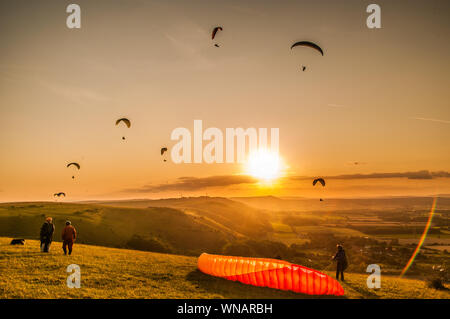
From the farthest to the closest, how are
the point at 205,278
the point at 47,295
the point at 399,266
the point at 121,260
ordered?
1. the point at 399,266
2. the point at 121,260
3. the point at 205,278
4. the point at 47,295

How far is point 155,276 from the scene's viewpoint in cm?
2027

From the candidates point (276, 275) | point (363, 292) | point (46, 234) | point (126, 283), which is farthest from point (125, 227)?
point (363, 292)

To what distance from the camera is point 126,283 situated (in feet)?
60.2

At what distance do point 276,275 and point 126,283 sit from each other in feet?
28.5

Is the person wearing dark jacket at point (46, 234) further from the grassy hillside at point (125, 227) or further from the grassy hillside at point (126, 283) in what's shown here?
the grassy hillside at point (125, 227)

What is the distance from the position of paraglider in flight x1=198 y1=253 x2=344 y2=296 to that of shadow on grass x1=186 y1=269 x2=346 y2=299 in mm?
270

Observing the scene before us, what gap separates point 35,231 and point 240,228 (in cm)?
11574

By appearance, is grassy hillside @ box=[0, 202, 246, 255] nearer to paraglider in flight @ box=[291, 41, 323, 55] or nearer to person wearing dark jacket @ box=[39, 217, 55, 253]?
person wearing dark jacket @ box=[39, 217, 55, 253]

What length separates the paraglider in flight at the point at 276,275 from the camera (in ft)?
56.1

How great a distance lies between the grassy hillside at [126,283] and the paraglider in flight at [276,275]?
15.6 inches

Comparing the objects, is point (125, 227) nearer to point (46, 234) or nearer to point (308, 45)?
point (46, 234)

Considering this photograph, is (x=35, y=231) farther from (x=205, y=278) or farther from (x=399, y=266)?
(x=399, y=266)

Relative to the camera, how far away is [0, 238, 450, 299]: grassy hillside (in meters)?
16.3
